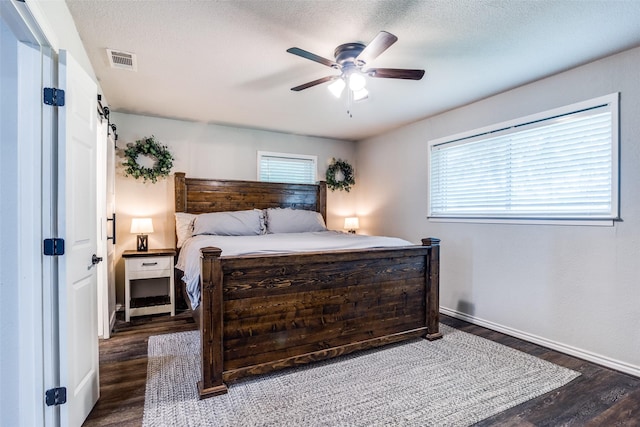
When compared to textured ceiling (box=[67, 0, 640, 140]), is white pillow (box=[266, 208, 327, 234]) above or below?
below

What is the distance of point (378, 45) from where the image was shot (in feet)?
6.84

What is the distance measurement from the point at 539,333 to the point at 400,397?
1832 mm

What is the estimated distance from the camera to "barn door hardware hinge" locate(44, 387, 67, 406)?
1.61 m

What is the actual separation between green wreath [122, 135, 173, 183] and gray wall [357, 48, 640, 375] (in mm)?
3400

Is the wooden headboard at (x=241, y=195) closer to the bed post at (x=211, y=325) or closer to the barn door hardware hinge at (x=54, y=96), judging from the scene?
the bed post at (x=211, y=325)

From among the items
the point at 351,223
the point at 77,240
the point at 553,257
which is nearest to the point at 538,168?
the point at 553,257

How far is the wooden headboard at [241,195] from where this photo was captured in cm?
445

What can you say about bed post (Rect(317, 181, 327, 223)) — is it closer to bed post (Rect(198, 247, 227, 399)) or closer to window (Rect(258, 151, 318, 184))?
window (Rect(258, 151, 318, 184))

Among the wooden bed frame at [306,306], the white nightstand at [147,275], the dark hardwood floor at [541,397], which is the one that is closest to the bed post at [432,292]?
the wooden bed frame at [306,306]

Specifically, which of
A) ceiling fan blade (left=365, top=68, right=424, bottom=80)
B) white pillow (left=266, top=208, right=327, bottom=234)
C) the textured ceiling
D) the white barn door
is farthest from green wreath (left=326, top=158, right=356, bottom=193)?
the white barn door

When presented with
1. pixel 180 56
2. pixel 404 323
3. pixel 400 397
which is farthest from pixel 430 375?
pixel 180 56

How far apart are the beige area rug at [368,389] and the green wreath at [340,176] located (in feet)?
10.1

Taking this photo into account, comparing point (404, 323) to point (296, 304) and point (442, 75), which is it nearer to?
point (296, 304)

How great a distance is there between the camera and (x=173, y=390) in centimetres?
227
